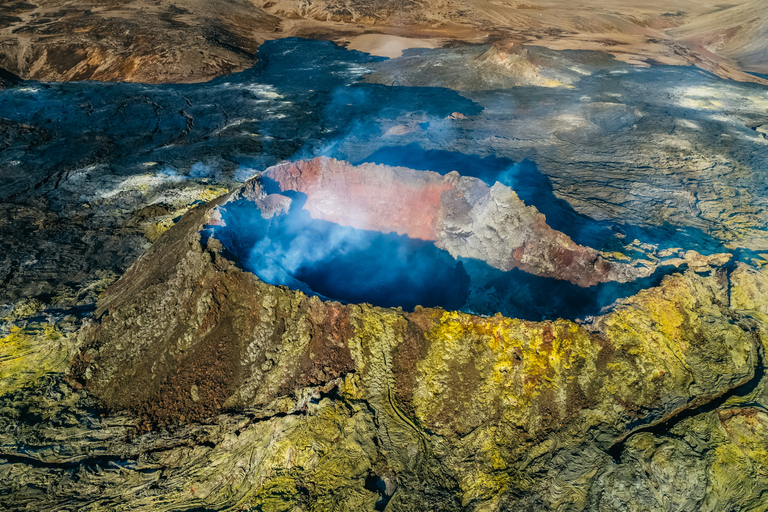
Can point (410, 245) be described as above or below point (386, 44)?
below

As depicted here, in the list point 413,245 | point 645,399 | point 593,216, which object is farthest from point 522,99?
point 645,399

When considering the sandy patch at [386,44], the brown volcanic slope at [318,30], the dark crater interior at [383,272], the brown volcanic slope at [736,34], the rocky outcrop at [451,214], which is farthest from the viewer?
the sandy patch at [386,44]

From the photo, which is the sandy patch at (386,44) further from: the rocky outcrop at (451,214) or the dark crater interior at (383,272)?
the dark crater interior at (383,272)

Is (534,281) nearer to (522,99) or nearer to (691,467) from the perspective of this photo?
(691,467)

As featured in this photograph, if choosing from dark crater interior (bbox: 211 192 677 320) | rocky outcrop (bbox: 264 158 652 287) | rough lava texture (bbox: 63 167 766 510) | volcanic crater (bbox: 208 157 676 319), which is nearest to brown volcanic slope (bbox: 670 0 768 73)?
rocky outcrop (bbox: 264 158 652 287)

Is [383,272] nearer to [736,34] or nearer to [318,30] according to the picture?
[318,30]

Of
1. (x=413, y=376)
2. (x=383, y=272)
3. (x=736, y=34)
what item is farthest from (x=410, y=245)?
(x=736, y=34)

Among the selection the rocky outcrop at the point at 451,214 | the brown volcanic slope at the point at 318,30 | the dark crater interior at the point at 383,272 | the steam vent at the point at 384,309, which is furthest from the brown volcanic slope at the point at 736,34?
the dark crater interior at the point at 383,272
